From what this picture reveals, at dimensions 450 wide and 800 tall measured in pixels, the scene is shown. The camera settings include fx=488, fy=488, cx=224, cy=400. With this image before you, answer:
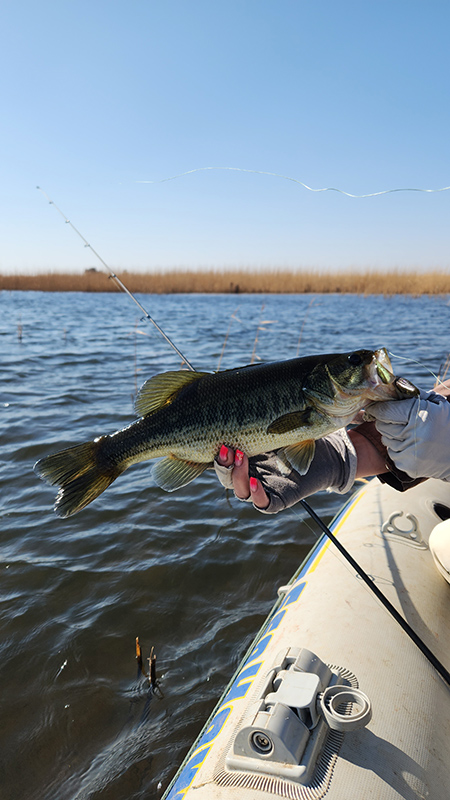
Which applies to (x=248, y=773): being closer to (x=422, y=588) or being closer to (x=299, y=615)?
(x=299, y=615)

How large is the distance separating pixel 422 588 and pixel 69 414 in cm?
707

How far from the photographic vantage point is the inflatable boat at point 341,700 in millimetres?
1876

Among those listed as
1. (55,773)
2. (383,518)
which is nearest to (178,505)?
(383,518)

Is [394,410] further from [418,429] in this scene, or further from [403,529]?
[403,529]

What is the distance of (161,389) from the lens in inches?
98.9

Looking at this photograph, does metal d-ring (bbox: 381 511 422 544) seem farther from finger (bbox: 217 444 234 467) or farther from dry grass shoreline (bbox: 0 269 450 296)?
dry grass shoreline (bbox: 0 269 450 296)

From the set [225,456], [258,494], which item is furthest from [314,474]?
[225,456]

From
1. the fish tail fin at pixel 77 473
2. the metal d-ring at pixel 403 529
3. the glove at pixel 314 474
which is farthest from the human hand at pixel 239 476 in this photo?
the metal d-ring at pixel 403 529

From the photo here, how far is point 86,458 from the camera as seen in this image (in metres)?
2.46

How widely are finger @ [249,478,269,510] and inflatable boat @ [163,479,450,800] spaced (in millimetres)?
699

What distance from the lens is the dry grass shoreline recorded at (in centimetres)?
3684

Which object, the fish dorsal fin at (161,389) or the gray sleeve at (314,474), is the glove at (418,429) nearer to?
the gray sleeve at (314,474)

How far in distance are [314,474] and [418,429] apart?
0.78 metres

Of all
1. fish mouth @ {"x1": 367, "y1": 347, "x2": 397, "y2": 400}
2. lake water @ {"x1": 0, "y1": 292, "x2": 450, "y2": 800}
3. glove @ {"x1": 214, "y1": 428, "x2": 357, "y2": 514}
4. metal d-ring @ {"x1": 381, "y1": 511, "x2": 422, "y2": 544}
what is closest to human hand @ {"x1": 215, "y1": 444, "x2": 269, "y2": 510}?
glove @ {"x1": 214, "y1": 428, "x2": 357, "y2": 514}
